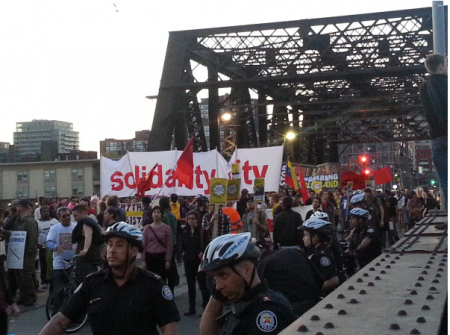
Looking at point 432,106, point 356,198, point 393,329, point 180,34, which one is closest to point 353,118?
point 180,34

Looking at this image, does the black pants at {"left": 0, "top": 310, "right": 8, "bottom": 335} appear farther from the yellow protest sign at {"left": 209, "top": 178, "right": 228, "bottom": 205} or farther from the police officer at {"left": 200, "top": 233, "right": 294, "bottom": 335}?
the yellow protest sign at {"left": 209, "top": 178, "right": 228, "bottom": 205}

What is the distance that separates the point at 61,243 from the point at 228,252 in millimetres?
8554

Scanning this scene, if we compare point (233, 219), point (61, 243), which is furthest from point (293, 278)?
point (233, 219)

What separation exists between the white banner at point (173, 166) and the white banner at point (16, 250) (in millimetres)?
5514

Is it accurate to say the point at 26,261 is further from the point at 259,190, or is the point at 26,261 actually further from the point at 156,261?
the point at 259,190

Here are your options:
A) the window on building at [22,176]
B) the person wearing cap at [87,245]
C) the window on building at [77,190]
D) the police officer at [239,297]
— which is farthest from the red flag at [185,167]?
the window on building at [22,176]

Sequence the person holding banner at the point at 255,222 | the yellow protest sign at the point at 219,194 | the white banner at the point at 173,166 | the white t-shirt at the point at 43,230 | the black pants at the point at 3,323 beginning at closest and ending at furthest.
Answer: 1. the black pants at the point at 3,323
2. the yellow protest sign at the point at 219,194
3. the white t-shirt at the point at 43,230
4. the person holding banner at the point at 255,222
5. the white banner at the point at 173,166

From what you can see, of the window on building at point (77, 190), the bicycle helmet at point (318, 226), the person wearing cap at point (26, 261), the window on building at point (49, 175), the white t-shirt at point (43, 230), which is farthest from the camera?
the window on building at point (49, 175)

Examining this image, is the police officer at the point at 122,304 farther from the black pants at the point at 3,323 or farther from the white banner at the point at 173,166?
the white banner at the point at 173,166

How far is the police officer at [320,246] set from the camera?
662cm

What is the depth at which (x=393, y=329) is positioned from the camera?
268 cm

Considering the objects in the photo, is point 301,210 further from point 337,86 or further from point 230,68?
point 337,86

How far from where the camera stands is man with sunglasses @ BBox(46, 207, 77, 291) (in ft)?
37.1

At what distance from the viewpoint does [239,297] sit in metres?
3.49
